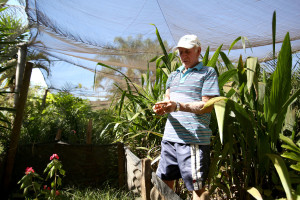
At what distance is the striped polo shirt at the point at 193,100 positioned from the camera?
1167 mm

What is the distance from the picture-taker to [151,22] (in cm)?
313

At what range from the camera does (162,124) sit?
6.18ft

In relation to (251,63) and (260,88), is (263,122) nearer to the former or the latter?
(260,88)

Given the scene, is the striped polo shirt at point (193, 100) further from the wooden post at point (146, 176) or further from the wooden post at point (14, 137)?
the wooden post at point (14, 137)

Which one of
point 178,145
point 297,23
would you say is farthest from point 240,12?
point 178,145

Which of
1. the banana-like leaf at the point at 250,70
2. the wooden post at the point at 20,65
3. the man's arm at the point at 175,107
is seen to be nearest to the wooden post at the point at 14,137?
the wooden post at the point at 20,65

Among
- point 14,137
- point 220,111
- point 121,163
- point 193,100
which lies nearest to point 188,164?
point 193,100

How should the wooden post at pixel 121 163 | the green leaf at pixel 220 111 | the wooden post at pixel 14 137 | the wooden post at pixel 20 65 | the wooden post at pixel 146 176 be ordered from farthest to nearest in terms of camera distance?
the wooden post at pixel 20 65 < the wooden post at pixel 14 137 < the wooden post at pixel 121 163 < the wooden post at pixel 146 176 < the green leaf at pixel 220 111

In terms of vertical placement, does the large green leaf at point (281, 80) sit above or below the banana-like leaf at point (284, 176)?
above

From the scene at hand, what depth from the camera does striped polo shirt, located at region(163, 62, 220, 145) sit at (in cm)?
117

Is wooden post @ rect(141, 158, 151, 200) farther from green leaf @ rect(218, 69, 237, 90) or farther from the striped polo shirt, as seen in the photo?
green leaf @ rect(218, 69, 237, 90)

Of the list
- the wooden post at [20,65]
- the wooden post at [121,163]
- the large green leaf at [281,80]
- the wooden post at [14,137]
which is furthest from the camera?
the wooden post at [20,65]

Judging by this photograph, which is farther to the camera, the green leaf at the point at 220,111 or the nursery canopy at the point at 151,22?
the nursery canopy at the point at 151,22

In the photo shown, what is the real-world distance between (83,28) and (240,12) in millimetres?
1923
